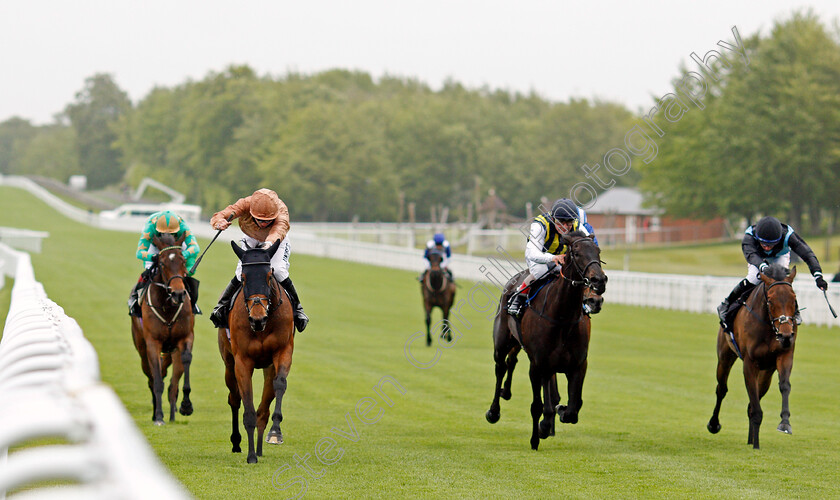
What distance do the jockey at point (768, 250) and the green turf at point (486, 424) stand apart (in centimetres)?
158

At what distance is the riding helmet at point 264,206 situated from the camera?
30.6 ft

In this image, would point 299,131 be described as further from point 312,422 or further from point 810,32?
point 312,422

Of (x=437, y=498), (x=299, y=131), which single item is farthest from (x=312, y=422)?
(x=299, y=131)

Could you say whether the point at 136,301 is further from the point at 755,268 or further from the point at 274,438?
the point at 755,268

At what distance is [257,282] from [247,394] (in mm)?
987

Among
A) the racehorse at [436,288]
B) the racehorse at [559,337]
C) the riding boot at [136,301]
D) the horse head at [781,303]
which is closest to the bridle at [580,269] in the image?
the racehorse at [559,337]

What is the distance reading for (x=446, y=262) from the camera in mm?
21375

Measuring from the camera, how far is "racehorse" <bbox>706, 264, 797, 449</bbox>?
32.7ft

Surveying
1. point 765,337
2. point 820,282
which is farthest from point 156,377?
point 820,282

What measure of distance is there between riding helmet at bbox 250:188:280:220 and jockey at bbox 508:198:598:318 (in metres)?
2.34

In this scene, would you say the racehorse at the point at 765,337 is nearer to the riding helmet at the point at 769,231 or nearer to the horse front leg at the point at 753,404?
the horse front leg at the point at 753,404

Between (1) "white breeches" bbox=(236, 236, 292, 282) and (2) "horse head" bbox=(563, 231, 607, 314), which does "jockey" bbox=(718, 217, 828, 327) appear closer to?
(2) "horse head" bbox=(563, 231, 607, 314)

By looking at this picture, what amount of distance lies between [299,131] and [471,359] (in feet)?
224

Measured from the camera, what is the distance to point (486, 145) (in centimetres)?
9412
